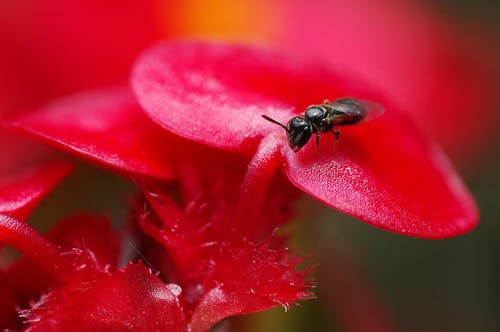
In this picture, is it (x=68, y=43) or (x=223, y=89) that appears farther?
(x=68, y=43)

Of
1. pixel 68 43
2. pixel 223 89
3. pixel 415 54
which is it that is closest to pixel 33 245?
pixel 223 89

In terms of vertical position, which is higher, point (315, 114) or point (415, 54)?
point (315, 114)

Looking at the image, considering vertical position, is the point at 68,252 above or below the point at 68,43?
above

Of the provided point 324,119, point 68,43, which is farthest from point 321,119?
point 68,43

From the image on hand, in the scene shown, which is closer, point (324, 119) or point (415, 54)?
point (324, 119)

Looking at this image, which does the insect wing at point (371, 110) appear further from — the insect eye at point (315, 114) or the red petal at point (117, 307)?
the red petal at point (117, 307)

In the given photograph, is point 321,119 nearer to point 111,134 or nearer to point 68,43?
Answer: point 111,134

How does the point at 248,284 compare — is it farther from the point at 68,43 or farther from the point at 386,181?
the point at 68,43
